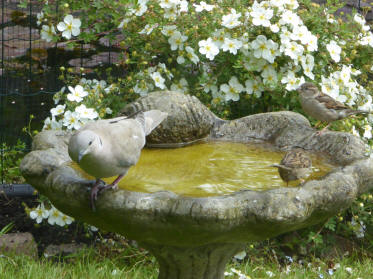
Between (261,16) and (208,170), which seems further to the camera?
(261,16)

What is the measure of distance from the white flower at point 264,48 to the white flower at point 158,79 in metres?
0.83

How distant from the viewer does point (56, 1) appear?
522 cm

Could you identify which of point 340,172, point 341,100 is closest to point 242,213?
point 340,172

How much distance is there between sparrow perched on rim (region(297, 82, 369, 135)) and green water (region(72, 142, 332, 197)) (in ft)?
2.46

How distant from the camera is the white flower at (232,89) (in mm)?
4746

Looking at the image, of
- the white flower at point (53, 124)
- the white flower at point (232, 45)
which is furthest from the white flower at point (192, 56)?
the white flower at point (53, 124)

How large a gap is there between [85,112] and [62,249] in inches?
53.4

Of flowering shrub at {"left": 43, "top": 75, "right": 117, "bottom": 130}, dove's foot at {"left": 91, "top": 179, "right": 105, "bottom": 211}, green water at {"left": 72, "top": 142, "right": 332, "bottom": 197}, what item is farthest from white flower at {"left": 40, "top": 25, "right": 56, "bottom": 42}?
dove's foot at {"left": 91, "top": 179, "right": 105, "bottom": 211}

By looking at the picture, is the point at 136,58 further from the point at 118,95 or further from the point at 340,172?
the point at 340,172

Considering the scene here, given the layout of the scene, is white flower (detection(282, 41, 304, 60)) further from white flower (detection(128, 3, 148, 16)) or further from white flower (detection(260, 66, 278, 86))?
white flower (detection(128, 3, 148, 16))

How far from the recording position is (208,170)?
11.2 ft

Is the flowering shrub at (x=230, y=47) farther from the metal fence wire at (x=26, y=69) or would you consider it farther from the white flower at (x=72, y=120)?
Answer: the metal fence wire at (x=26, y=69)

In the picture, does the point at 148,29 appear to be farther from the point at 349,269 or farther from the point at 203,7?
the point at 349,269

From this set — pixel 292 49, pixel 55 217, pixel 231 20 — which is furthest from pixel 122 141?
pixel 292 49
